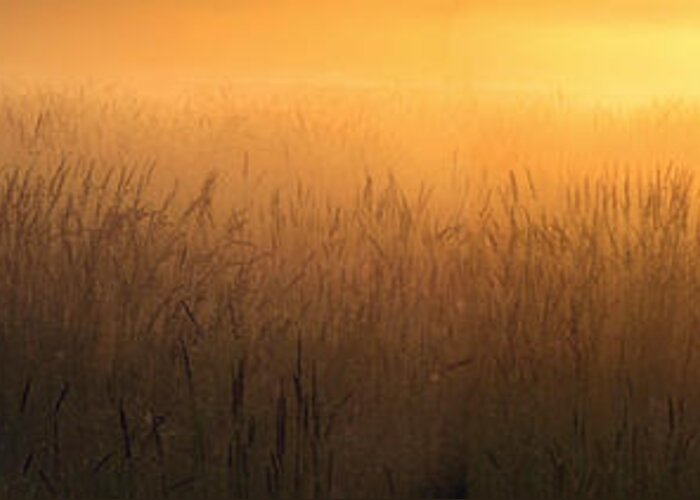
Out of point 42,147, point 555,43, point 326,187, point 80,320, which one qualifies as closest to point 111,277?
point 80,320

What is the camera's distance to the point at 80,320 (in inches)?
122

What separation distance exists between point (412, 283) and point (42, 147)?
1.13 m

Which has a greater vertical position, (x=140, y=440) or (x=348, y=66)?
(x=348, y=66)

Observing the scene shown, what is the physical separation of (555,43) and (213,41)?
39.7 inches

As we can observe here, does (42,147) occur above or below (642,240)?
above

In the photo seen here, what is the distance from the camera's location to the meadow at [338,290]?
10.1ft

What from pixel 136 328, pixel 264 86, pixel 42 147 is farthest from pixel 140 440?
pixel 264 86

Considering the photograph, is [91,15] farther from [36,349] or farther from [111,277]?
[36,349]

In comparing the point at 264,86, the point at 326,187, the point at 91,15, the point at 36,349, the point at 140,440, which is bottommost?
the point at 140,440

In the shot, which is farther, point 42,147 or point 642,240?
point 642,240

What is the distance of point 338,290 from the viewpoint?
3.14 metres

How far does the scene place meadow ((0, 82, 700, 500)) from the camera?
308 centimetres

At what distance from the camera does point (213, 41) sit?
3.11m

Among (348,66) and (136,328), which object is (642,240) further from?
(136,328)
